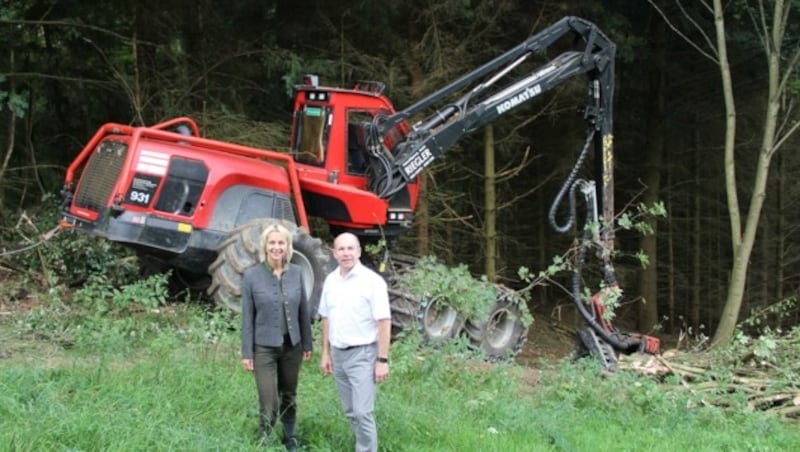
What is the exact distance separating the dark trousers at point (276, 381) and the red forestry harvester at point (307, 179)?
11.0 ft

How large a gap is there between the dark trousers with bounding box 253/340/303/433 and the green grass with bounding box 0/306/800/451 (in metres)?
0.23

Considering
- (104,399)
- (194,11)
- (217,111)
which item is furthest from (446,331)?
(194,11)

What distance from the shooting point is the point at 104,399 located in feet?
18.2

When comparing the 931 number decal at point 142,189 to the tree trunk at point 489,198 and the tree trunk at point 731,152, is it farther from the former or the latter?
the tree trunk at point 489,198

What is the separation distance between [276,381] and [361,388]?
0.63 metres

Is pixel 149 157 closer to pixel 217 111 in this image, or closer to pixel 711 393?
pixel 217 111

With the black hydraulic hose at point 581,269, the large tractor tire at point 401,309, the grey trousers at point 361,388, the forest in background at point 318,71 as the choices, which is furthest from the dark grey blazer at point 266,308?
the forest in background at point 318,71

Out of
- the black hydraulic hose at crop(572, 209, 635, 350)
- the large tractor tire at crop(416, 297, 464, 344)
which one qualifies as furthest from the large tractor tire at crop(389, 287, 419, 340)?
the black hydraulic hose at crop(572, 209, 635, 350)

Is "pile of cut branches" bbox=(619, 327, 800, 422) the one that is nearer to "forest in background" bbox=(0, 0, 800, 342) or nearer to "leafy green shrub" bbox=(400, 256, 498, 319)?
"leafy green shrub" bbox=(400, 256, 498, 319)

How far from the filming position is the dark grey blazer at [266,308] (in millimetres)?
5164

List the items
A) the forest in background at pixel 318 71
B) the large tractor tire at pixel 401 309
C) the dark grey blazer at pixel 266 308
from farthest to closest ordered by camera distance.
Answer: the forest in background at pixel 318 71 < the large tractor tire at pixel 401 309 < the dark grey blazer at pixel 266 308

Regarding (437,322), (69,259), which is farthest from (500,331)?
(69,259)

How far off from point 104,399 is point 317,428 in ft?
4.92

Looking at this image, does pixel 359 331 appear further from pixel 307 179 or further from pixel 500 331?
pixel 500 331
